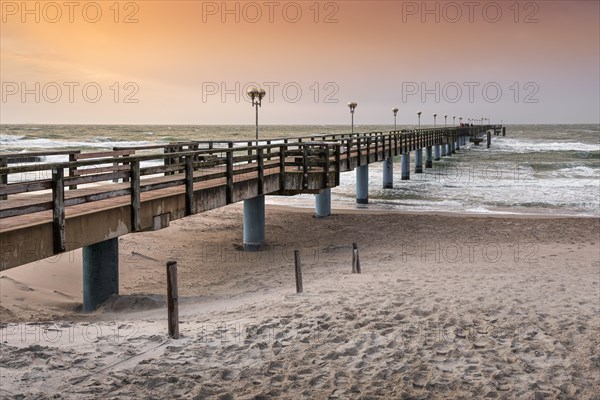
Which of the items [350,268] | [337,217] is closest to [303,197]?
[337,217]

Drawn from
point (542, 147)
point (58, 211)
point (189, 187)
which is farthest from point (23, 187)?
point (542, 147)

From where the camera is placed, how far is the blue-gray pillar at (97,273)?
41.5ft

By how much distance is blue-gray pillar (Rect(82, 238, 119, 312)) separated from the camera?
41.5 feet

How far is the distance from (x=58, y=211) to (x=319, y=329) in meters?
4.30

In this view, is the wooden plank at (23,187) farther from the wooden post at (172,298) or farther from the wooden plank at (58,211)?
the wooden post at (172,298)

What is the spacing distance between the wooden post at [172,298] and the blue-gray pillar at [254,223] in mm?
9542

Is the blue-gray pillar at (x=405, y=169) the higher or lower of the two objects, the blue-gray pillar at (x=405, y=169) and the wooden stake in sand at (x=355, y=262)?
the higher

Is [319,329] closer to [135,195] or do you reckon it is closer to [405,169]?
[135,195]

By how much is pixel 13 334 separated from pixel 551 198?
3015 cm

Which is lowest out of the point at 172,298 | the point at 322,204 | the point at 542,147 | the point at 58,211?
the point at 172,298

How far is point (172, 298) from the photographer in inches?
365

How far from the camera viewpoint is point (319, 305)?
440 inches

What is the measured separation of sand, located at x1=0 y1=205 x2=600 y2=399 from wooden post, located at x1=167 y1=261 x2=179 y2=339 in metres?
0.22

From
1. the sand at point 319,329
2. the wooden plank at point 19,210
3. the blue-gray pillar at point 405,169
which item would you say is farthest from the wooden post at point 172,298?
the blue-gray pillar at point 405,169
